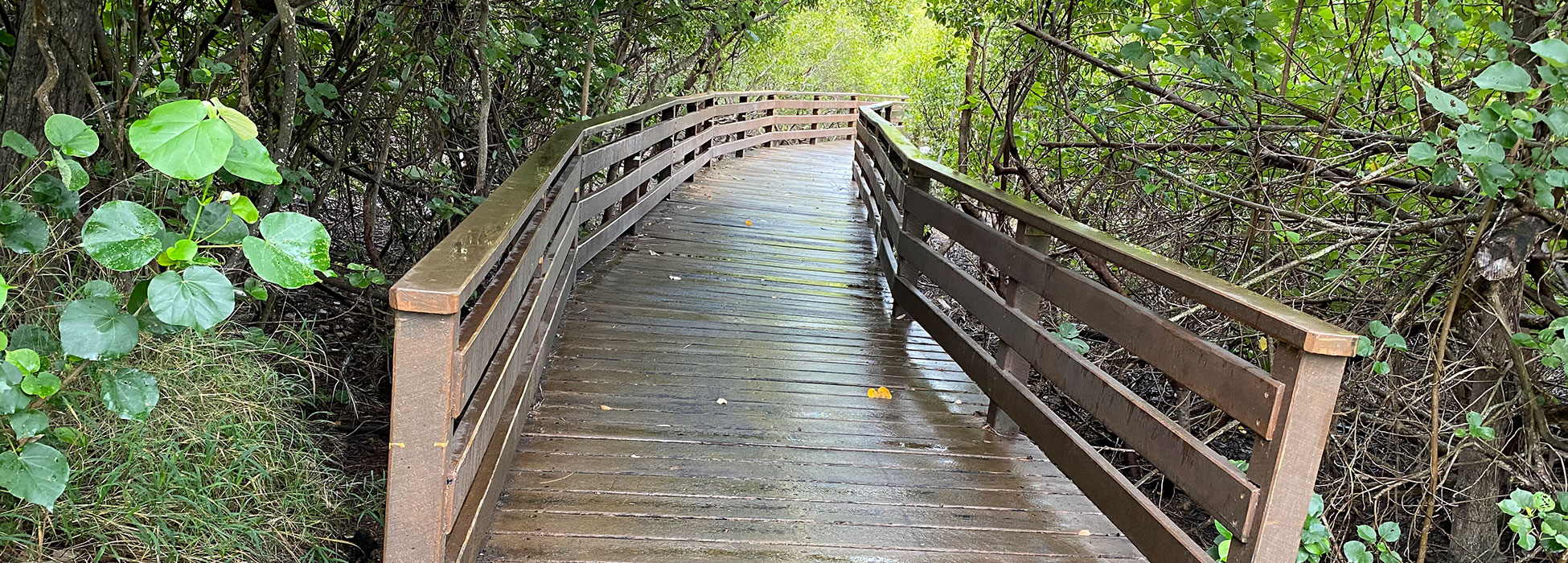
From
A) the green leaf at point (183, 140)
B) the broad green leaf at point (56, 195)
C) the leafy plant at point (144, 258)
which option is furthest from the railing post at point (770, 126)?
the green leaf at point (183, 140)

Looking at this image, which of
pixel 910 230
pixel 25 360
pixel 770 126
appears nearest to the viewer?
pixel 25 360

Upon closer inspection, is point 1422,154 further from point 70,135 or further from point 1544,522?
point 70,135

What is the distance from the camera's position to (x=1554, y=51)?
6.79 ft

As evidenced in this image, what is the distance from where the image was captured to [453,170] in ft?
20.0

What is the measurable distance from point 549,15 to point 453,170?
122 centimetres

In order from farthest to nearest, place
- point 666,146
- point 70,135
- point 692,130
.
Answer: point 692,130 → point 666,146 → point 70,135

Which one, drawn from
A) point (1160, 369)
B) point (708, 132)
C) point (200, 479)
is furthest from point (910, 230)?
point (708, 132)

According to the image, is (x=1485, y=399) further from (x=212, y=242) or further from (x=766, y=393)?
(x=212, y=242)

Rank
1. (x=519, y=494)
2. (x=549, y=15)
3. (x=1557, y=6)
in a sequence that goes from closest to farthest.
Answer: (x=1557, y=6)
(x=519, y=494)
(x=549, y=15)

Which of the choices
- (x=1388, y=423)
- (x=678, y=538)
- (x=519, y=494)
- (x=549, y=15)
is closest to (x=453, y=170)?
(x=549, y=15)

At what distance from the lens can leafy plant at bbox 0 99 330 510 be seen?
1703 mm

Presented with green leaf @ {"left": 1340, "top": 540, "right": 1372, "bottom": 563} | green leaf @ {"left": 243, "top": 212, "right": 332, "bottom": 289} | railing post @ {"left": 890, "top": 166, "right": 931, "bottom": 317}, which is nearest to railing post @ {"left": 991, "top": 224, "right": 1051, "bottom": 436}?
green leaf @ {"left": 1340, "top": 540, "right": 1372, "bottom": 563}

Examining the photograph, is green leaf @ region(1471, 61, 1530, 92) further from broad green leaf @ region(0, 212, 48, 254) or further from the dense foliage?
broad green leaf @ region(0, 212, 48, 254)

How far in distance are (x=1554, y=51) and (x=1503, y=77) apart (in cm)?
15
